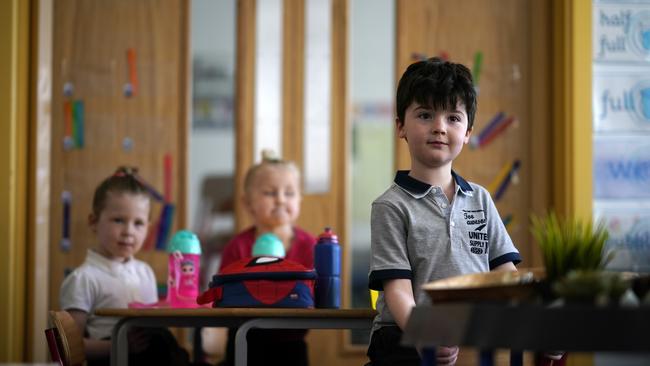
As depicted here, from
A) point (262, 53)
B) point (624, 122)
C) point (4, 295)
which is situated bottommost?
point (4, 295)

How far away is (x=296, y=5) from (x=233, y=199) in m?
0.94

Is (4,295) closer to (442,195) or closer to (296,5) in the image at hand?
(296,5)

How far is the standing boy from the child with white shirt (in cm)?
112

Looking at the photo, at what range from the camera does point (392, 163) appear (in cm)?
443

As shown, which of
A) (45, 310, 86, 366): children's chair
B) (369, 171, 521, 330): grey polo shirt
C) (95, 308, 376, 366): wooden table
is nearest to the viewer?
(369, 171, 521, 330): grey polo shirt

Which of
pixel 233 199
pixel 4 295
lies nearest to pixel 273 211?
pixel 233 199

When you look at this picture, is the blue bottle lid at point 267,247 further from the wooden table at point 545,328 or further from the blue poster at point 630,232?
the blue poster at point 630,232

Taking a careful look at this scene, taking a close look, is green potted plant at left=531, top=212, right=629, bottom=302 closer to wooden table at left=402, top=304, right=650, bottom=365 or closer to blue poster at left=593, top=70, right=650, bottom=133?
wooden table at left=402, top=304, right=650, bottom=365

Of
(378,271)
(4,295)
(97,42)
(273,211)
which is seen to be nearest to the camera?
(378,271)

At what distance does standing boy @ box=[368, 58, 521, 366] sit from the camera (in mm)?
2236

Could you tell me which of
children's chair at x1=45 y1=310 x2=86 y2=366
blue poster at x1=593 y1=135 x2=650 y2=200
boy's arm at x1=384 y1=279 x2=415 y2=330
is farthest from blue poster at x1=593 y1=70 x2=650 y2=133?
children's chair at x1=45 y1=310 x2=86 y2=366

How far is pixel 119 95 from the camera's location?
441 cm

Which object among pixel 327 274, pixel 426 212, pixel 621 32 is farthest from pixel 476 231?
pixel 621 32

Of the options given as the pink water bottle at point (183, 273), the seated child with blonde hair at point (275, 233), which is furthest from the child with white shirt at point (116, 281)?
the seated child with blonde hair at point (275, 233)
